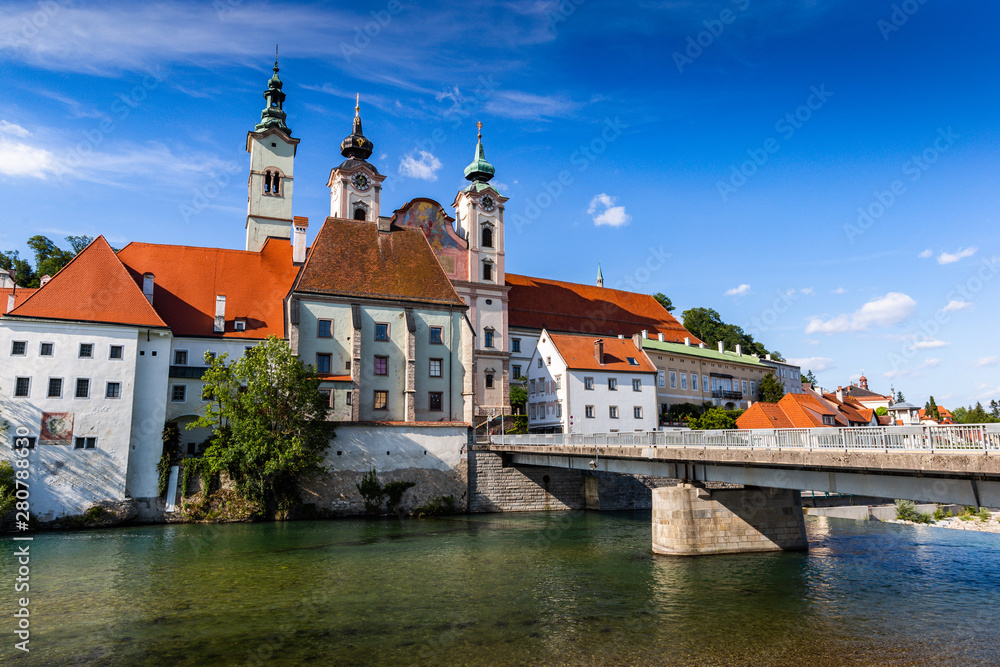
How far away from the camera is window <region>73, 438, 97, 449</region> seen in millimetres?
40281

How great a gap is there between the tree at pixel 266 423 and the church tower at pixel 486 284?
22010 mm

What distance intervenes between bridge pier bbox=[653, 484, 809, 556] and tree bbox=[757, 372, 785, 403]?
52.8 metres

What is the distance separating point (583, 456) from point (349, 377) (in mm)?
20172

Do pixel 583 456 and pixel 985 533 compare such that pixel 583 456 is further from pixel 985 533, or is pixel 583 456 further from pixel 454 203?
pixel 454 203

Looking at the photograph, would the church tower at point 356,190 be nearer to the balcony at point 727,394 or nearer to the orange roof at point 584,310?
the orange roof at point 584,310

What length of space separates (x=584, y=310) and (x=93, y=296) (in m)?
51.5

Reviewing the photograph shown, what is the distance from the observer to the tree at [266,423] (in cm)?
4069

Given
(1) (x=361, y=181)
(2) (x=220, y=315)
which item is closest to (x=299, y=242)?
(2) (x=220, y=315)

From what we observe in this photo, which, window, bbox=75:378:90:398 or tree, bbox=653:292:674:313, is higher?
tree, bbox=653:292:674:313

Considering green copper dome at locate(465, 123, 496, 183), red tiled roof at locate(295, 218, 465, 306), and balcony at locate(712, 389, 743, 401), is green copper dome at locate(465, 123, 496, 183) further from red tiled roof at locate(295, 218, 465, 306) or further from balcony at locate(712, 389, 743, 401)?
balcony at locate(712, 389, 743, 401)

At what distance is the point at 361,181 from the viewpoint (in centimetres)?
6775

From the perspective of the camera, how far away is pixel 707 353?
7744 cm

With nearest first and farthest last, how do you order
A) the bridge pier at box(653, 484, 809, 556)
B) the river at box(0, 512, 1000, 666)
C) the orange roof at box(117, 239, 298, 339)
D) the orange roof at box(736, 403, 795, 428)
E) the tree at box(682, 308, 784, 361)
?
the river at box(0, 512, 1000, 666)
the bridge pier at box(653, 484, 809, 556)
the orange roof at box(117, 239, 298, 339)
the orange roof at box(736, 403, 795, 428)
the tree at box(682, 308, 784, 361)

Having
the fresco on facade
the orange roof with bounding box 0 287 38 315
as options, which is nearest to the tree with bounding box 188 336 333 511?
the fresco on facade
